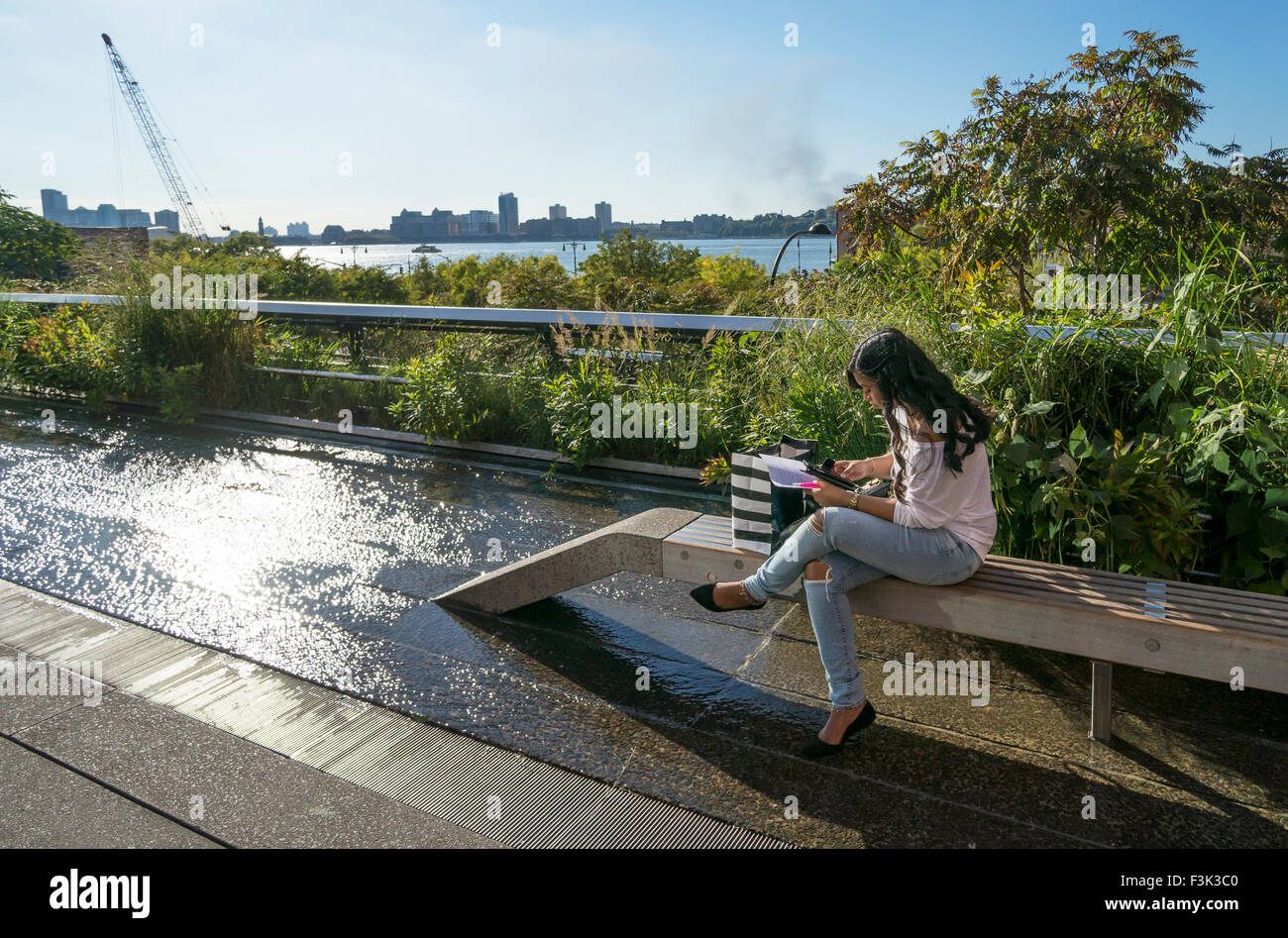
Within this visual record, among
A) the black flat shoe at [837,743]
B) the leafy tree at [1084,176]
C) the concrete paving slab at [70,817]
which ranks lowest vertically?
the concrete paving slab at [70,817]

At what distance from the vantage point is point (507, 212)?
48.5 meters

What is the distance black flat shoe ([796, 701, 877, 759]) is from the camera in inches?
119

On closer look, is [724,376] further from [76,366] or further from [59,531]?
[76,366]

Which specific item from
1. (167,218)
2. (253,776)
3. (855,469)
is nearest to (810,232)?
(855,469)

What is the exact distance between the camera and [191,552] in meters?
5.15

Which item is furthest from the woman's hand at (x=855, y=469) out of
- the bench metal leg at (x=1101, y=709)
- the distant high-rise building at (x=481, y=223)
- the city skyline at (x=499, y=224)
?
the distant high-rise building at (x=481, y=223)

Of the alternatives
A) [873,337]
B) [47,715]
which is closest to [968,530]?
[873,337]

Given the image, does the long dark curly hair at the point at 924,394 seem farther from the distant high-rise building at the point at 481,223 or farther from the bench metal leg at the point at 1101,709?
the distant high-rise building at the point at 481,223

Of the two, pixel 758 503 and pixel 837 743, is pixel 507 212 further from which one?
pixel 837 743

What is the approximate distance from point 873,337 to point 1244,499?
1.58 metres

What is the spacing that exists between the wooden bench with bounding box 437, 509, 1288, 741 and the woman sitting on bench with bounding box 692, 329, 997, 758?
112mm

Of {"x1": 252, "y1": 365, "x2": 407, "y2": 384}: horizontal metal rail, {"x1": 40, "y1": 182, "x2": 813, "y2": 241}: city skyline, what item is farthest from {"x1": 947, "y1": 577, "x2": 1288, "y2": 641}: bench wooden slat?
{"x1": 40, "y1": 182, "x2": 813, "y2": 241}: city skyline

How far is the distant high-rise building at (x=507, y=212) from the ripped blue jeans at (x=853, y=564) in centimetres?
4633

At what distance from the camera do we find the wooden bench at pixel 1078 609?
263 cm
